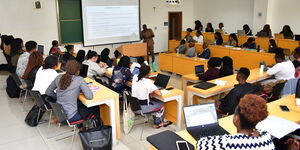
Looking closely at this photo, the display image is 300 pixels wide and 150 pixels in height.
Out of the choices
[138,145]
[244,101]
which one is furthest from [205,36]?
[244,101]

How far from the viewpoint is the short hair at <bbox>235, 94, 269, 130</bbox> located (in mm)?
1845

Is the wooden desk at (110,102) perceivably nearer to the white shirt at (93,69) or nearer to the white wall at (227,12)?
the white shirt at (93,69)

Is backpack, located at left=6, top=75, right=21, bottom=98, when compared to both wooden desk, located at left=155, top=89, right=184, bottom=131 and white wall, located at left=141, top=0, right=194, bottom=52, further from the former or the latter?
white wall, located at left=141, top=0, right=194, bottom=52

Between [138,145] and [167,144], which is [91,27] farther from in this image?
[167,144]

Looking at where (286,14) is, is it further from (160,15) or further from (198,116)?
(198,116)

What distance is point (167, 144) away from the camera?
2492 mm

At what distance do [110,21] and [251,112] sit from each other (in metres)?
8.93

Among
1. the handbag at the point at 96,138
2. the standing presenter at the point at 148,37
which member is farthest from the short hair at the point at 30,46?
the standing presenter at the point at 148,37

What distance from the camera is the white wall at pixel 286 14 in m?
10.5

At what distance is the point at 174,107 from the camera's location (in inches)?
187

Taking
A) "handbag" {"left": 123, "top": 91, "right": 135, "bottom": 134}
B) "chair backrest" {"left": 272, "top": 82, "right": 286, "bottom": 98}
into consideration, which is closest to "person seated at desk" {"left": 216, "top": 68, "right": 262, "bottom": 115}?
"chair backrest" {"left": 272, "top": 82, "right": 286, "bottom": 98}

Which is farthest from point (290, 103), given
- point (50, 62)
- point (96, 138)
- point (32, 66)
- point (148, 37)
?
point (148, 37)

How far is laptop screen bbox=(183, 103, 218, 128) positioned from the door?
10.4 m

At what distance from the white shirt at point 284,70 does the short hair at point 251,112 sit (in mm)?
3597
